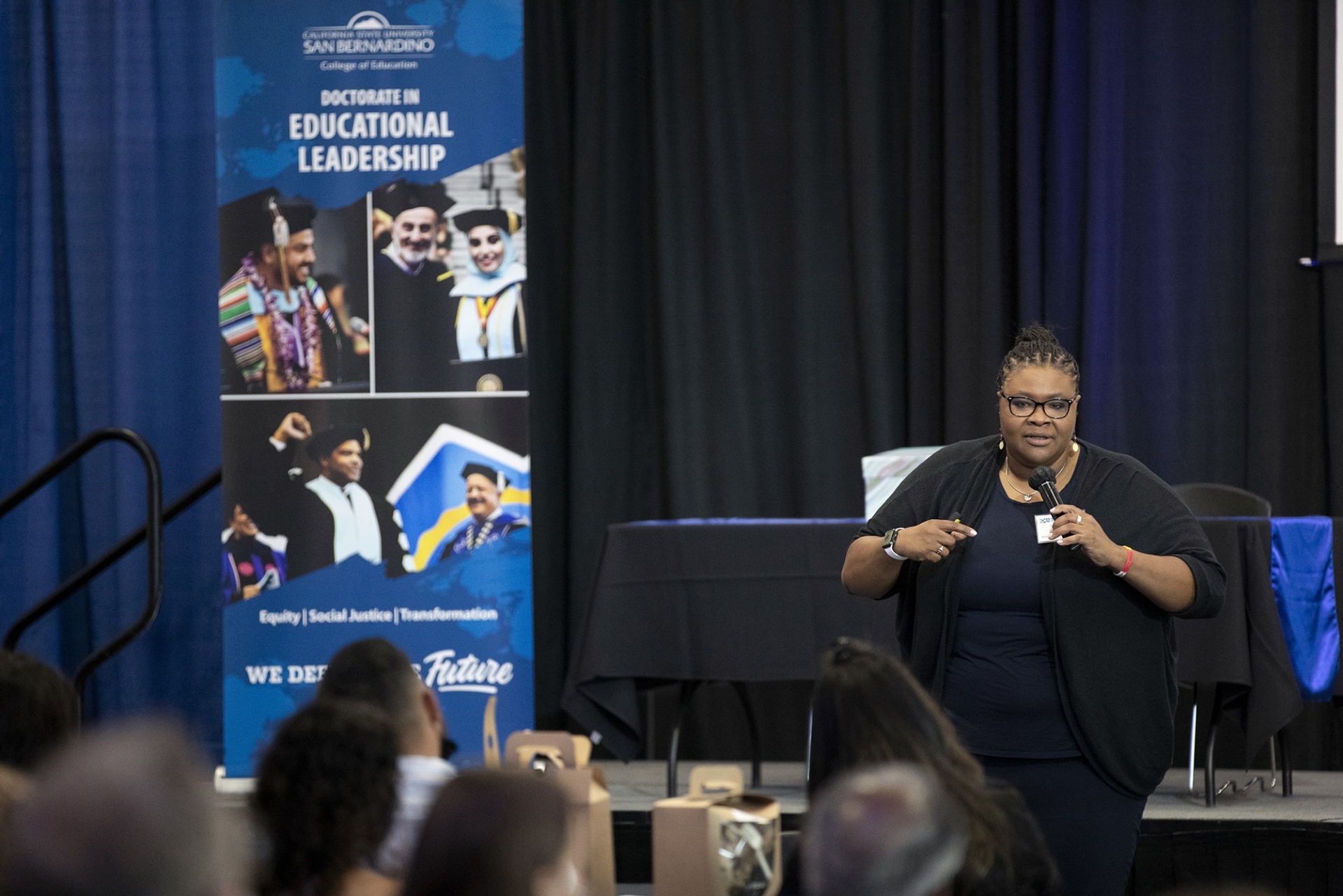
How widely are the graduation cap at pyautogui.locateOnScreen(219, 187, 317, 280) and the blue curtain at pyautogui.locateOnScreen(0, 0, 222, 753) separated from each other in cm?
149

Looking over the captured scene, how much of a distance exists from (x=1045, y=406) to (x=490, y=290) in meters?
2.18

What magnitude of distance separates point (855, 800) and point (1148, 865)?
2.81m

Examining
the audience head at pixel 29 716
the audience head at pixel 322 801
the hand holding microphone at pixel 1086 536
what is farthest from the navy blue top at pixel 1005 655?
the audience head at pixel 29 716

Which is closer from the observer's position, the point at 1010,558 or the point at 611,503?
the point at 1010,558

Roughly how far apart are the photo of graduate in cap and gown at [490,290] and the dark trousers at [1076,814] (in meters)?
2.29

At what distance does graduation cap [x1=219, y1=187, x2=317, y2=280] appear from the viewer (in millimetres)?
4242

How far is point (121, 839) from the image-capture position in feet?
3.59

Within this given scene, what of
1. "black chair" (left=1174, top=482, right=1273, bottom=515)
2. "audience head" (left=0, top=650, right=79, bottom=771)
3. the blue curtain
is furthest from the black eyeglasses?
the blue curtain

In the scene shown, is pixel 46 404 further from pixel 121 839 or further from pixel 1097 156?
pixel 121 839

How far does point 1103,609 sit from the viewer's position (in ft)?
7.76

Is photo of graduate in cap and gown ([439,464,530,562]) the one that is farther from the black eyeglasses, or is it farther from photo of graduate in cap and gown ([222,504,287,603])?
the black eyeglasses

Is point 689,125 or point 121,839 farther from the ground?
point 689,125

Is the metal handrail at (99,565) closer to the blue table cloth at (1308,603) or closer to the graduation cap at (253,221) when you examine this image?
the graduation cap at (253,221)

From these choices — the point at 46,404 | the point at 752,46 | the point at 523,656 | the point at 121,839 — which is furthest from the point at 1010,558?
the point at 46,404
